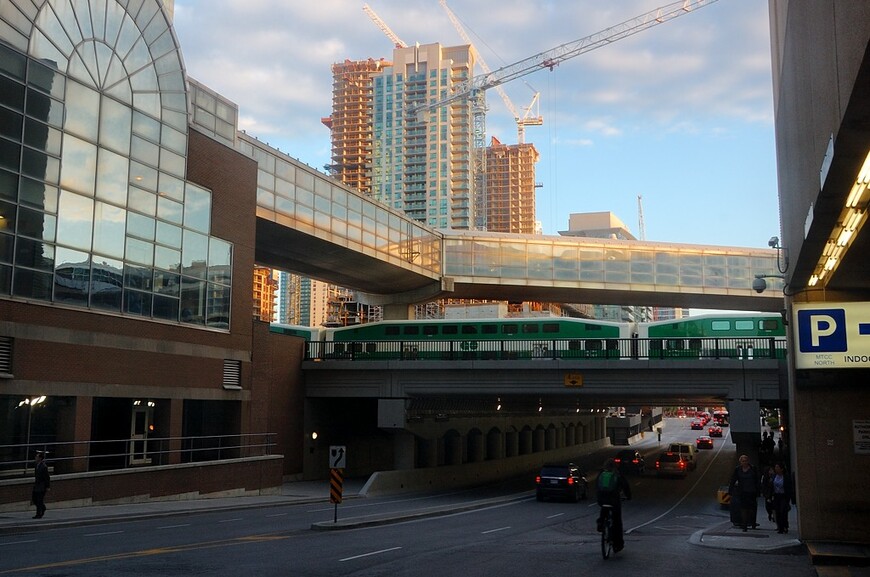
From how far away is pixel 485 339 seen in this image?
46844mm

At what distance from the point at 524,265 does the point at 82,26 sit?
42.9 meters

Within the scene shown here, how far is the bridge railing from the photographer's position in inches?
1508

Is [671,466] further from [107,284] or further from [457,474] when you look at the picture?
[107,284]

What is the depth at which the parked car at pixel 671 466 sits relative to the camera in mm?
51969

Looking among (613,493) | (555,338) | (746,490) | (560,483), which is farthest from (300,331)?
(613,493)

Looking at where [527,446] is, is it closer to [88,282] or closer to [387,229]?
[387,229]

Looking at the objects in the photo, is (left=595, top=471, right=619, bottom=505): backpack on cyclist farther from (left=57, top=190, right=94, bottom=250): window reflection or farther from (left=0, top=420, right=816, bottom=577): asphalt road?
(left=57, top=190, right=94, bottom=250): window reflection

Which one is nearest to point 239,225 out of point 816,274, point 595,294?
point 816,274

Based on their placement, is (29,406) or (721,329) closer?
(29,406)

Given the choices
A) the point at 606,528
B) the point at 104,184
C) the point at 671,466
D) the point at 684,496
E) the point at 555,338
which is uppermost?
the point at 104,184

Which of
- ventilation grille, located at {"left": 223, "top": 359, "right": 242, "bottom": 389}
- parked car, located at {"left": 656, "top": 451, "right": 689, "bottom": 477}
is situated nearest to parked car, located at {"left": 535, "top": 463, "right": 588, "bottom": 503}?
ventilation grille, located at {"left": 223, "top": 359, "right": 242, "bottom": 389}

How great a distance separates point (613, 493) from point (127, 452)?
22048 millimetres

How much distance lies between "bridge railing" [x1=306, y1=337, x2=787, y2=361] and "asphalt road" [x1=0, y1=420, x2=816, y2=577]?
1079 centimetres

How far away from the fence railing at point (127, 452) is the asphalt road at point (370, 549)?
4689mm
